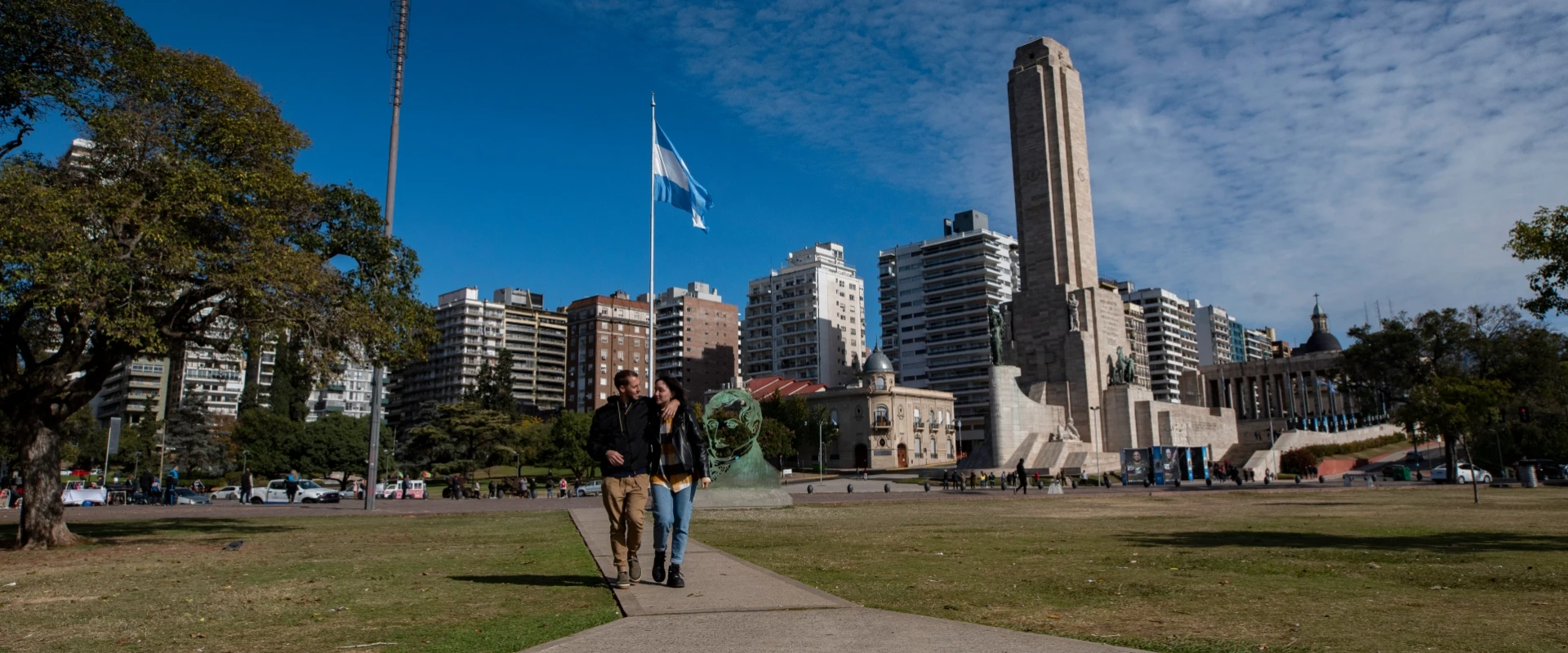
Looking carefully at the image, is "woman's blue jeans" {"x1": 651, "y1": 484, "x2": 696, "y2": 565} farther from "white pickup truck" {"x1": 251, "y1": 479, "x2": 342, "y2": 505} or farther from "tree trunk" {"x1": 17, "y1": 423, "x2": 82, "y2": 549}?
"white pickup truck" {"x1": 251, "y1": 479, "x2": 342, "y2": 505}

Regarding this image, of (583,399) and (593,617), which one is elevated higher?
(583,399)

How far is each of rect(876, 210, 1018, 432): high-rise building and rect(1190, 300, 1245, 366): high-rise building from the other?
6096 centimetres

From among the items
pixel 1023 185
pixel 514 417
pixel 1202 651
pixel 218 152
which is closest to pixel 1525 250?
pixel 1202 651

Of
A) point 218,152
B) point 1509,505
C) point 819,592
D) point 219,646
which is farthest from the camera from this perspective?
point 1509,505

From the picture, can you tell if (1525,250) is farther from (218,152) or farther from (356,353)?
(218,152)

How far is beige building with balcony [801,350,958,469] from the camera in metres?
86.8

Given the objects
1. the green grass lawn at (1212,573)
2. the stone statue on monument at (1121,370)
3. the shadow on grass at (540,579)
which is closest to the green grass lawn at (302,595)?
the shadow on grass at (540,579)

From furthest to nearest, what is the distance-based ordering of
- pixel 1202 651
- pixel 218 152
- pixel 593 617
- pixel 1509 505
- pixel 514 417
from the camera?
pixel 514 417, pixel 1509 505, pixel 218 152, pixel 593 617, pixel 1202 651

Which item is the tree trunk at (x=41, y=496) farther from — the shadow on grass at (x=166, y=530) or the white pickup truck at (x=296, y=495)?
the white pickup truck at (x=296, y=495)

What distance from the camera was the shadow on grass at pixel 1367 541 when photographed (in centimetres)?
1221

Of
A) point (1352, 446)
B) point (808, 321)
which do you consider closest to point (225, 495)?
point (1352, 446)

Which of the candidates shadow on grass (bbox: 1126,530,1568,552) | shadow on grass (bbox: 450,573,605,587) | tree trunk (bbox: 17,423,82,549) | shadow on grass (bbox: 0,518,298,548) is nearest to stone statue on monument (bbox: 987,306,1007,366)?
shadow on grass (bbox: 1126,530,1568,552)

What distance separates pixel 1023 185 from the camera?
63438 mm

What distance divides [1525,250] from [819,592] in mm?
15539
